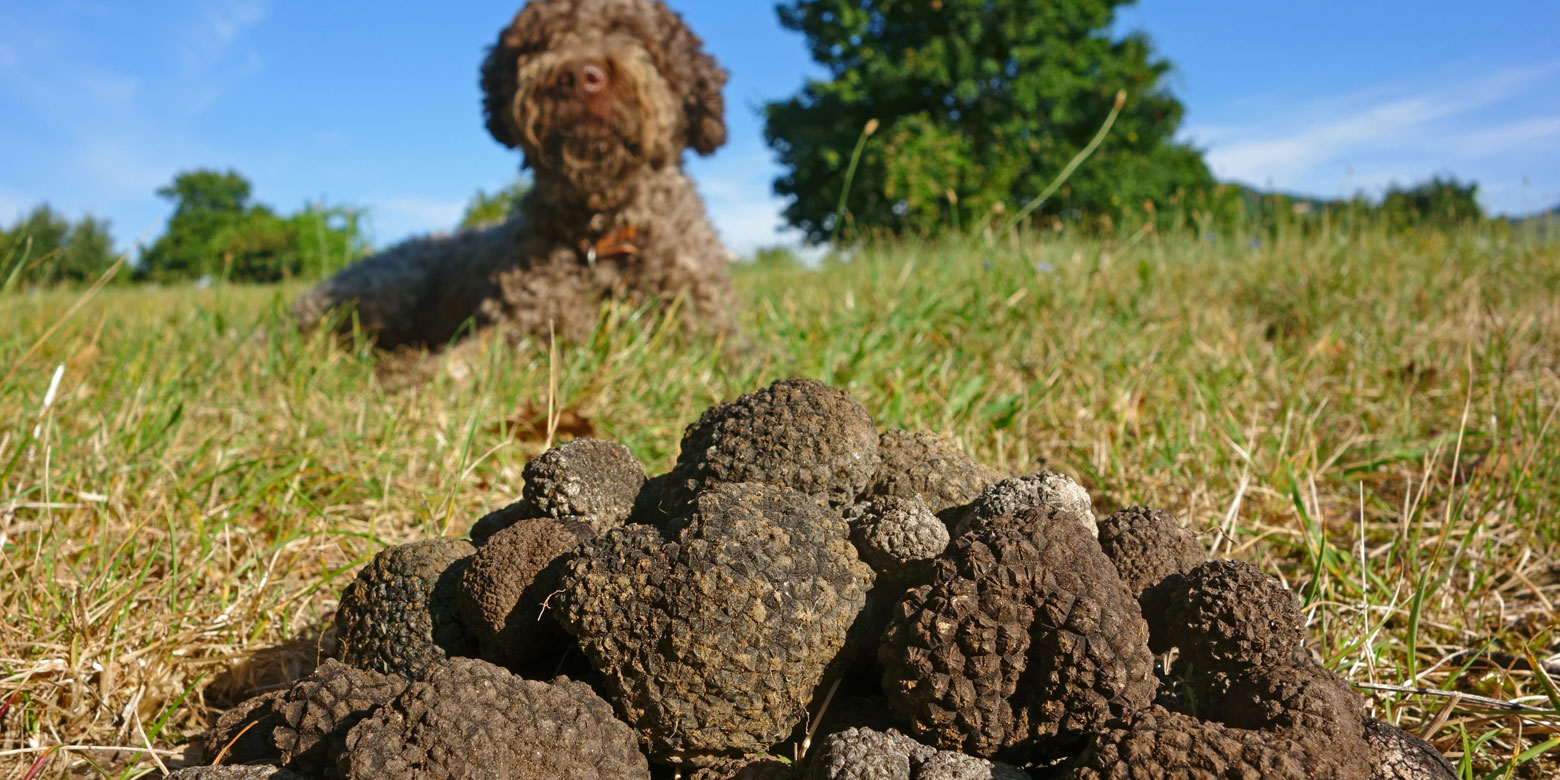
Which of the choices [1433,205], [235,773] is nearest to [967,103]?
[1433,205]

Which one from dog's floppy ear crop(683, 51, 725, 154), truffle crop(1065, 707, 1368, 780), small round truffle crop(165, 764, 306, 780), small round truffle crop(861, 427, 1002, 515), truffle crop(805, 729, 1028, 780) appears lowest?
small round truffle crop(165, 764, 306, 780)

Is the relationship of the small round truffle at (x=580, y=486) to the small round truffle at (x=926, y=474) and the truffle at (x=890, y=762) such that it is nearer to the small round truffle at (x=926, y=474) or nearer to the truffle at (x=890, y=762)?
the small round truffle at (x=926, y=474)

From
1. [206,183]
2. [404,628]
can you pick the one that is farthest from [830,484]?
[206,183]

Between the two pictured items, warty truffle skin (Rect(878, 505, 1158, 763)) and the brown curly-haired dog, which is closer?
warty truffle skin (Rect(878, 505, 1158, 763))

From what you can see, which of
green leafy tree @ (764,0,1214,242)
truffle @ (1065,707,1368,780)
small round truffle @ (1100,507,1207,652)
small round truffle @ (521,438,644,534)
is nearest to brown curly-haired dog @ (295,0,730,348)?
small round truffle @ (521,438,644,534)

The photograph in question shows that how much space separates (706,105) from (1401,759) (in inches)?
174

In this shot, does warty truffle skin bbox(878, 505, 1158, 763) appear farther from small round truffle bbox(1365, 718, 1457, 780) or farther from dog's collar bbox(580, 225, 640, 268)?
dog's collar bbox(580, 225, 640, 268)

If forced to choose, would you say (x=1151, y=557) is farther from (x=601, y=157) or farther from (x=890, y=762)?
(x=601, y=157)

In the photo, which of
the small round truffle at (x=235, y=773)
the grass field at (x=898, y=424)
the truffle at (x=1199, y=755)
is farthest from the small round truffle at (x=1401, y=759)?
the small round truffle at (x=235, y=773)

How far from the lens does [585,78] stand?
438 cm

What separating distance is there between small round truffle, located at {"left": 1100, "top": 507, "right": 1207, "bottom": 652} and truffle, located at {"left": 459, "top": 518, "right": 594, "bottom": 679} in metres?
0.94

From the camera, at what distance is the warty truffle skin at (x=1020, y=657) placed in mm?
1293

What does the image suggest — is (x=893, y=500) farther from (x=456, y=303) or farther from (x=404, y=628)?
(x=456, y=303)

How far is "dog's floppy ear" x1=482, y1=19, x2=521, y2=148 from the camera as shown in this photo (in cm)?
478
